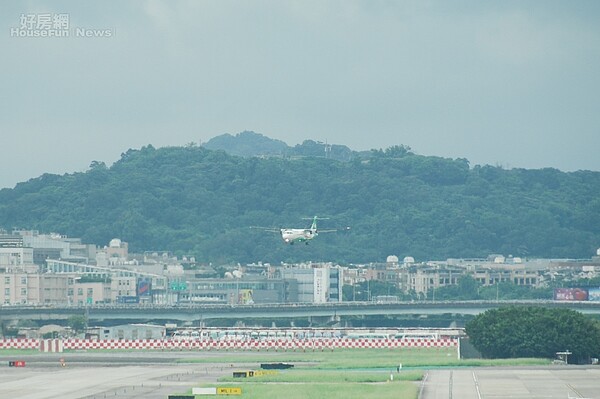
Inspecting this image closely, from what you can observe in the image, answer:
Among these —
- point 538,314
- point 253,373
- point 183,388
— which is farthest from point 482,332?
point 183,388

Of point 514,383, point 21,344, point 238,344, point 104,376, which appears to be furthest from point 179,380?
point 21,344

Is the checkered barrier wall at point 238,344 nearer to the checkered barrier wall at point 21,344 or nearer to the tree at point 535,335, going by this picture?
the checkered barrier wall at point 21,344

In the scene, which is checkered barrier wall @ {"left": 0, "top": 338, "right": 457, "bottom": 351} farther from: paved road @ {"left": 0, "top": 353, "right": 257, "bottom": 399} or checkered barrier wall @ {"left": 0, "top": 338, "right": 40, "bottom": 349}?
paved road @ {"left": 0, "top": 353, "right": 257, "bottom": 399}

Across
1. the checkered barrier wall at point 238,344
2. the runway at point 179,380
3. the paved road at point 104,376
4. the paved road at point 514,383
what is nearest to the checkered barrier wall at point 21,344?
the checkered barrier wall at point 238,344

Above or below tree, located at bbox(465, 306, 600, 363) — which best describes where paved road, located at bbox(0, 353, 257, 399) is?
below

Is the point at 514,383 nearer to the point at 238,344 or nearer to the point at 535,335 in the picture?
the point at 535,335

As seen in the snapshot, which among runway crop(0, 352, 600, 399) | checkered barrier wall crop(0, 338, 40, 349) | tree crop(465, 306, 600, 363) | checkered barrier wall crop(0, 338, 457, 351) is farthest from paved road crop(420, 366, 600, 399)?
checkered barrier wall crop(0, 338, 40, 349)
